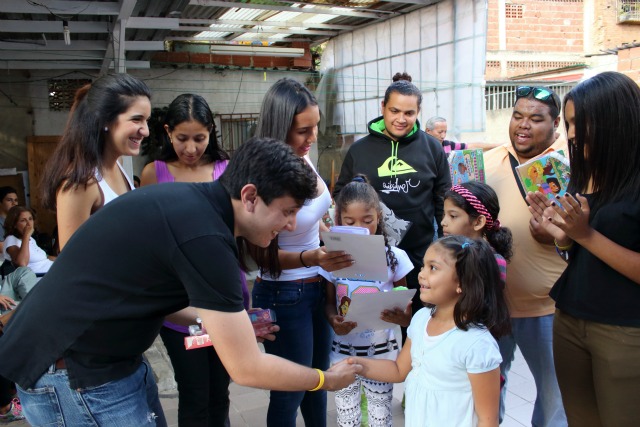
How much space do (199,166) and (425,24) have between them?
20.5ft

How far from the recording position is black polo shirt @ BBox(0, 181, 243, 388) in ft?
4.57

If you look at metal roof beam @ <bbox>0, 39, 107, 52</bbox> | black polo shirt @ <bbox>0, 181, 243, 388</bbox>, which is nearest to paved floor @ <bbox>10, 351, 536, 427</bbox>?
black polo shirt @ <bbox>0, 181, 243, 388</bbox>

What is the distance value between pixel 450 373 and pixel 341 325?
22.9 inches

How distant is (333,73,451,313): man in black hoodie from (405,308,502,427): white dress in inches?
35.3

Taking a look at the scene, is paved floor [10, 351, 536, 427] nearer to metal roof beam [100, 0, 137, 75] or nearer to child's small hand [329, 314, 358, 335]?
child's small hand [329, 314, 358, 335]

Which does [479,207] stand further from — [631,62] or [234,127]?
[631,62]

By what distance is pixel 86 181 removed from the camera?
192 cm

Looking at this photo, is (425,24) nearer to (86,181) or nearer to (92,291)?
(86,181)

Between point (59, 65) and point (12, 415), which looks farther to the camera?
point (59, 65)

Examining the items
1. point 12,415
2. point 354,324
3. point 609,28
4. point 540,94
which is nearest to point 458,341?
point 354,324

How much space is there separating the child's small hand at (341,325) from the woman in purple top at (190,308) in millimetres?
414

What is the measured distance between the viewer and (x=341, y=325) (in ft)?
7.64

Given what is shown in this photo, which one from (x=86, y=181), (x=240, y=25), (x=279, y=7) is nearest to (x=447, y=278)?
(x=86, y=181)

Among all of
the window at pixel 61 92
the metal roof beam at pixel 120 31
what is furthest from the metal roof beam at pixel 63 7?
the window at pixel 61 92
